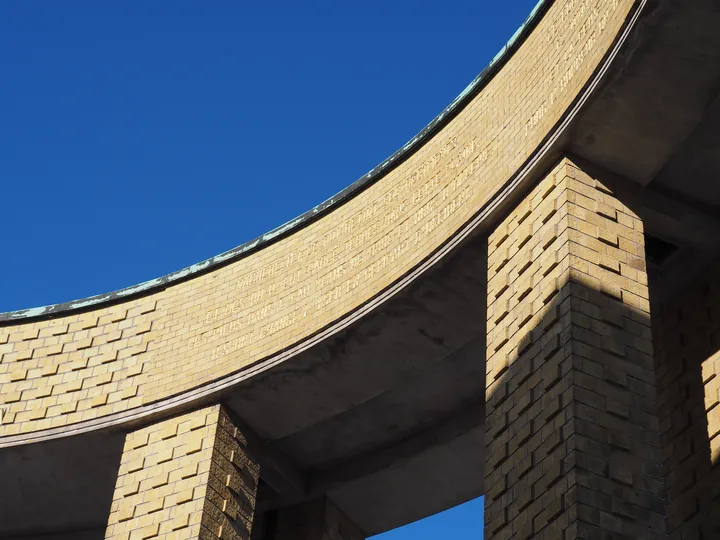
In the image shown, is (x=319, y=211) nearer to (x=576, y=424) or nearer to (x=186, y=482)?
(x=186, y=482)

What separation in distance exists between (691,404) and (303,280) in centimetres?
489

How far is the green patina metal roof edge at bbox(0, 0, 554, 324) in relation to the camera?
47.5 feet

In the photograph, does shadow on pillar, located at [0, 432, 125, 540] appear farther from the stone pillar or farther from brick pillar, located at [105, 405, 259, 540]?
the stone pillar

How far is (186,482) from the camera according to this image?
49.6 feet

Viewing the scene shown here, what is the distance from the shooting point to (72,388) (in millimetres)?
16812

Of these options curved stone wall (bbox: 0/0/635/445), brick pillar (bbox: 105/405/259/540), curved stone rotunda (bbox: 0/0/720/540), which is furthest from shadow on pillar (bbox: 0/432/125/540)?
brick pillar (bbox: 105/405/259/540)

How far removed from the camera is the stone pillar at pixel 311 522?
55.4 feet

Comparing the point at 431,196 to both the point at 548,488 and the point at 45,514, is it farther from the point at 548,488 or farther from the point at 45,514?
the point at 45,514

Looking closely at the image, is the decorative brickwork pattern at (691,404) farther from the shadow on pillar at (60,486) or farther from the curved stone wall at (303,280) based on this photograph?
the shadow on pillar at (60,486)

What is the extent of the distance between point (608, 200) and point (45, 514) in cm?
909

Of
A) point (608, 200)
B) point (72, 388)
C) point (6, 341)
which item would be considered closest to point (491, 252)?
point (608, 200)

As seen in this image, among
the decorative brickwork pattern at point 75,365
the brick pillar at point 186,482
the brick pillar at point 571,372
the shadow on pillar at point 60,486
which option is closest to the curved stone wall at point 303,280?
the decorative brickwork pattern at point 75,365

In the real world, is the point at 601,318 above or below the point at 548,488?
above

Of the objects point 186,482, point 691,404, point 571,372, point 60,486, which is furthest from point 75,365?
point 571,372
